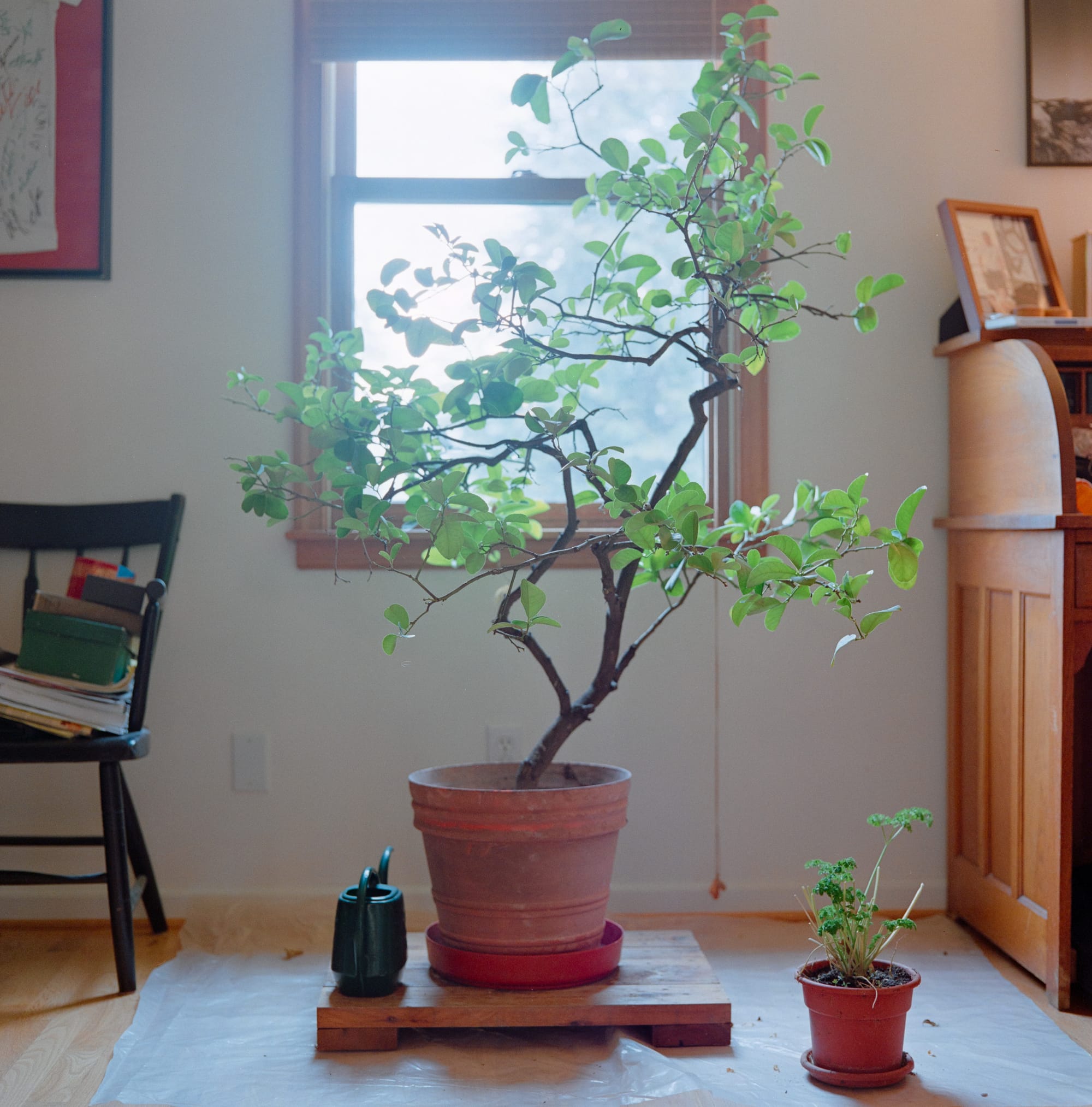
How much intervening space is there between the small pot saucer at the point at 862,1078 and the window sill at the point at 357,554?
989 millimetres

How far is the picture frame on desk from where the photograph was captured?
1966mm

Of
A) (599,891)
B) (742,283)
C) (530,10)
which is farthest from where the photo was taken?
(530,10)

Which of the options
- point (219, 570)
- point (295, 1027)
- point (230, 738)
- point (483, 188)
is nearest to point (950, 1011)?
point (295, 1027)

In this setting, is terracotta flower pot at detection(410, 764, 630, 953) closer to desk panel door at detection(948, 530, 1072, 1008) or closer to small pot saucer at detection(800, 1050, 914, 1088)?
small pot saucer at detection(800, 1050, 914, 1088)

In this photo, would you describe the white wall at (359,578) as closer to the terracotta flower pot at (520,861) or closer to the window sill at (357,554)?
the window sill at (357,554)

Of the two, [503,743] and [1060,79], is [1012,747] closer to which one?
[503,743]

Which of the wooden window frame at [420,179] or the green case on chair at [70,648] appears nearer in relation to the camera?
the green case on chair at [70,648]

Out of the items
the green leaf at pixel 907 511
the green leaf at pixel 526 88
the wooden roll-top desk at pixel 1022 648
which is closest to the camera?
the green leaf at pixel 907 511

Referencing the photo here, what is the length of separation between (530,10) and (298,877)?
69.0 inches

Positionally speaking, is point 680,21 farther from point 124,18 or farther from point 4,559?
point 4,559

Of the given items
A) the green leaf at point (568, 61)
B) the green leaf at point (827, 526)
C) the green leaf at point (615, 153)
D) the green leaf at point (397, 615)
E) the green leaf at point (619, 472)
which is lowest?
the green leaf at point (397, 615)

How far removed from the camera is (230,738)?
2113 mm

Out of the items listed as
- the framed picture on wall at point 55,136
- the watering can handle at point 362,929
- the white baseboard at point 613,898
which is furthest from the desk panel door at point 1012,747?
the framed picture on wall at point 55,136

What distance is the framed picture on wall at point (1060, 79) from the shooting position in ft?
6.93
